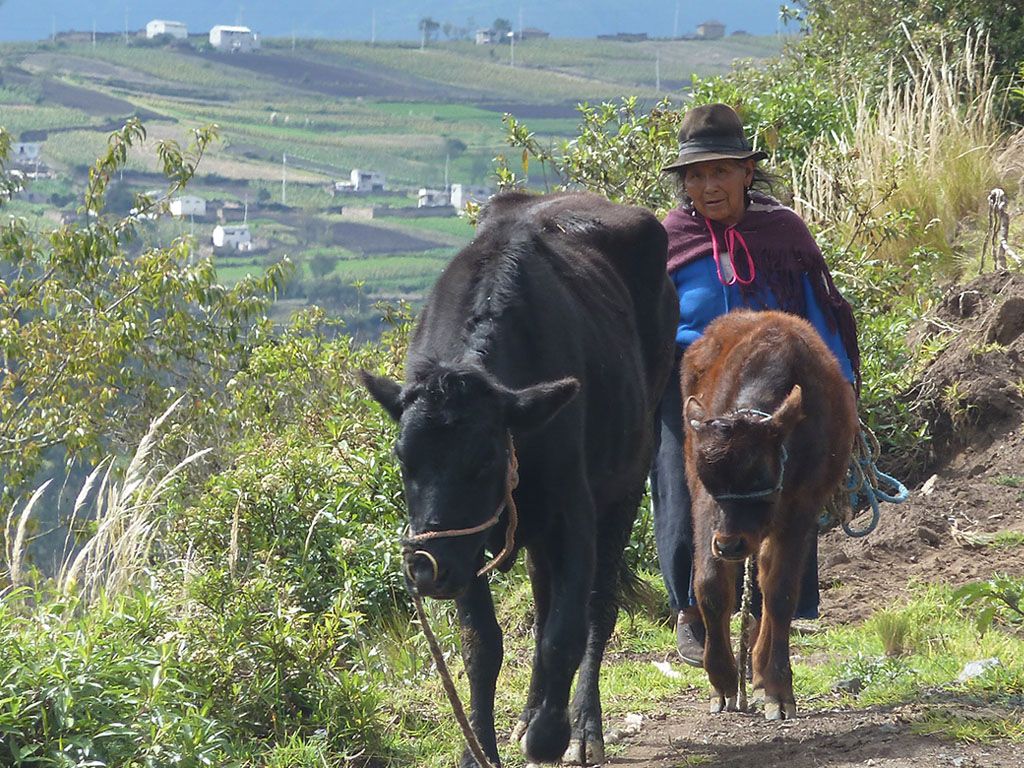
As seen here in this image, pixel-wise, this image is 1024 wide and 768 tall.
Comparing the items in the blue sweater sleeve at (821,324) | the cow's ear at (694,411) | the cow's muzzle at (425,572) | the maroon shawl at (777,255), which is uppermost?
the maroon shawl at (777,255)

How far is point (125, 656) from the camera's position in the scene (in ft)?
18.5

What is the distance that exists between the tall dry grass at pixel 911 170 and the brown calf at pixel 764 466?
5543 millimetres

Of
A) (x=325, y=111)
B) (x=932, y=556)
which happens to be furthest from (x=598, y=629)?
(x=325, y=111)

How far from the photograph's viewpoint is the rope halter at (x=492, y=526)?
16.0 ft

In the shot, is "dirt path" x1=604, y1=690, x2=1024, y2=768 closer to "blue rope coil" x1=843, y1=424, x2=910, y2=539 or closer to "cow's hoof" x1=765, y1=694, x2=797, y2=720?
"cow's hoof" x1=765, y1=694, x2=797, y2=720

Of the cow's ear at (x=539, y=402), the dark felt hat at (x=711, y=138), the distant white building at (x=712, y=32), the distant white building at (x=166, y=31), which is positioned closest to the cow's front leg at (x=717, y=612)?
the cow's ear at (x=539, y=402)

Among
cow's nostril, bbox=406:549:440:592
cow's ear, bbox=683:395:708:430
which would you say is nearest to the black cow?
cow's nostril, bbox=406:549:440:592

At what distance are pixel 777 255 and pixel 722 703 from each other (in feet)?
6.99

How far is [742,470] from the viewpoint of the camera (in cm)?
608

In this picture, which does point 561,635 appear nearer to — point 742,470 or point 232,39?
point 742,470

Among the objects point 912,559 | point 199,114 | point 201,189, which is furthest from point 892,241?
point 199,114

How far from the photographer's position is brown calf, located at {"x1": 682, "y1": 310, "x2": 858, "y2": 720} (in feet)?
20.0

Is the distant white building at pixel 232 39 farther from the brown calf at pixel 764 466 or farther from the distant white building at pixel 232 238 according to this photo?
the brown calf at pixel 764 466

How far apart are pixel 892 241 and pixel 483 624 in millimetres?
8545
